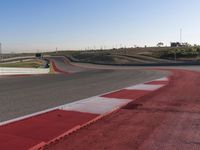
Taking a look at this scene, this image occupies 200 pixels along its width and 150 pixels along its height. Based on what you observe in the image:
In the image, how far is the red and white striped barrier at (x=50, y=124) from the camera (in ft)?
17.4

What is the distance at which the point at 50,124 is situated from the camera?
21.9ft

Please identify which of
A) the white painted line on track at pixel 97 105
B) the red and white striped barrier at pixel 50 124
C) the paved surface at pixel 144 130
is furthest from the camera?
the white painted line on track at pixel 97 105

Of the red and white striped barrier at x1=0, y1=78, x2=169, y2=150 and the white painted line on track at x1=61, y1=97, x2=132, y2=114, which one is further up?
the red and white striped barrier at x1=0, y1=78, x2=169, y2=150

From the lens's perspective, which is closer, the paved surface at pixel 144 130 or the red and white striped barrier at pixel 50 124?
the paved surface at pixel 144 130

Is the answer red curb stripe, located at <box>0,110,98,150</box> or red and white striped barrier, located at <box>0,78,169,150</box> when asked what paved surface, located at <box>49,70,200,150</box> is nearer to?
red and white striped barrier, located at <box>0,78,169,150</box>

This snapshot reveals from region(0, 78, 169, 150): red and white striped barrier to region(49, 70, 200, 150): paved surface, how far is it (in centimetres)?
30

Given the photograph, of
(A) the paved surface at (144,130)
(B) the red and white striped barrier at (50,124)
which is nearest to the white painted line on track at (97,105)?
(B) the red and white striped barrier at (50,124)

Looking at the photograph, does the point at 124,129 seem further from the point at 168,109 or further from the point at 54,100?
the point at 54,100

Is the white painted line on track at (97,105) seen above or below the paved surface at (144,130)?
below

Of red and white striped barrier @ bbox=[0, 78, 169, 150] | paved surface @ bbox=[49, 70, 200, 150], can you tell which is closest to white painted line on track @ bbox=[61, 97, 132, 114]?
red and white striped barrier @ bbox=[0, 78, 169, 150]

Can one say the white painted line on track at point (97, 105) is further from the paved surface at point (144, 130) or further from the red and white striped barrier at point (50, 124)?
the paved surface at point (144, 130)

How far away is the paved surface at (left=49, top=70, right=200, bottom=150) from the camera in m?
5.10

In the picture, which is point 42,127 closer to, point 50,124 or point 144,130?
point 50,124

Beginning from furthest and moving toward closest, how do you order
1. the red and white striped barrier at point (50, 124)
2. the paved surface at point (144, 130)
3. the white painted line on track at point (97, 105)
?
the white painted line on track at point (97, 105) → the red and white striped barrier at point (50, 124) → the paved surface at point (144, 130)
